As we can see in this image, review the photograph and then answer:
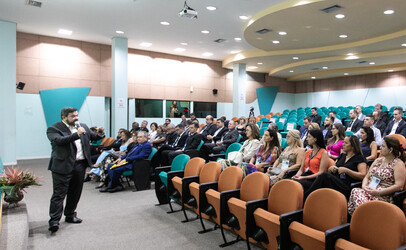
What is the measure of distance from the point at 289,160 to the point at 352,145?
0.77 meters

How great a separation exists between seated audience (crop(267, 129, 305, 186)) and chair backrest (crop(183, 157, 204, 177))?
91 centimetres

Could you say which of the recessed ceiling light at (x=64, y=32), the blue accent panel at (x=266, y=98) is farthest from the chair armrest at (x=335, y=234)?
the blue accent panel at (x=266, y=98)

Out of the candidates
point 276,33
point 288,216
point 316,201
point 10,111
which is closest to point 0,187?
point 288,216

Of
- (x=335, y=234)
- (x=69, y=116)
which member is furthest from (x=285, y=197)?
(x=69, y=116)

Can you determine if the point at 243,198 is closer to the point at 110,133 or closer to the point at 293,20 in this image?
the point at 293,20

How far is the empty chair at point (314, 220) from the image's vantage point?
6.94 ft

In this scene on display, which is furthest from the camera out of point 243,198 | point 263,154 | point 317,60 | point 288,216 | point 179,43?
point 317,60

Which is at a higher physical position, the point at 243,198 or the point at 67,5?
the point at 67,5

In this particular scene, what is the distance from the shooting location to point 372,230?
194 centimetres

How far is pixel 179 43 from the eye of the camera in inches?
393

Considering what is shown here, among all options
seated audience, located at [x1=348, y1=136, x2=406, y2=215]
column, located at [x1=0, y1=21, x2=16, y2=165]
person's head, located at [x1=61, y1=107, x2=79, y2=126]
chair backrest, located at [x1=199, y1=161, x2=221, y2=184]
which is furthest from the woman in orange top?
column, located at [x1=0, y1=21, x2=16, y2=165]

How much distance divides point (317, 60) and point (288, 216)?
9870 millimetres

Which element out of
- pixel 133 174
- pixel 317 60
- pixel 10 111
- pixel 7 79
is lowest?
pixel 133 174

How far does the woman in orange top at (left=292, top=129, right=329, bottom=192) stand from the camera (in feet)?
11.0
